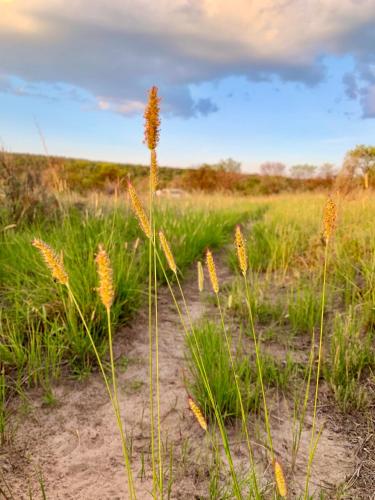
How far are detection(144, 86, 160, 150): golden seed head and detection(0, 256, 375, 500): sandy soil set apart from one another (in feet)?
3.24

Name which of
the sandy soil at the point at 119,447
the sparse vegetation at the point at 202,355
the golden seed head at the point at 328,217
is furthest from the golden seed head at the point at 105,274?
the sandy soil at the point at 119,447

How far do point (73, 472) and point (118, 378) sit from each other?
2.35 feet

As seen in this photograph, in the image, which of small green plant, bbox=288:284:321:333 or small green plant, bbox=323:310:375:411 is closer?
small green plant, bbox=323:310:375:411

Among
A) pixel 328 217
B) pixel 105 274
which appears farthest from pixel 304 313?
pixel 105 274

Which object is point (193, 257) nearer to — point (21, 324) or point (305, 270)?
point (305, 270)

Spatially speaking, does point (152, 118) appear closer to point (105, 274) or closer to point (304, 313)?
point (105, 274)

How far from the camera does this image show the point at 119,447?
175cm

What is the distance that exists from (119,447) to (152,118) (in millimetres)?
1463

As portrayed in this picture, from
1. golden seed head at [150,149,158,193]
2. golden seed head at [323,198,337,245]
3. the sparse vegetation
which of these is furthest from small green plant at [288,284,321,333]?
golden seed head at [150,149,158,193]

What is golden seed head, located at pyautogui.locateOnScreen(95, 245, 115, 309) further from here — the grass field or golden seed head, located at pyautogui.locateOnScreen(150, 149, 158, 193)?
golden seed head, located at pyautogui.locateOnScreen(150, 149, 158, 193)

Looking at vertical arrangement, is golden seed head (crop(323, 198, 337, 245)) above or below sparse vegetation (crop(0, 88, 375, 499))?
above

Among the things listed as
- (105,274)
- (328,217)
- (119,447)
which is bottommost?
(119,447)

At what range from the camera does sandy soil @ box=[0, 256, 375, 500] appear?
1516mm

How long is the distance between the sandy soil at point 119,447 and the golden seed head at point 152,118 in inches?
38.9
